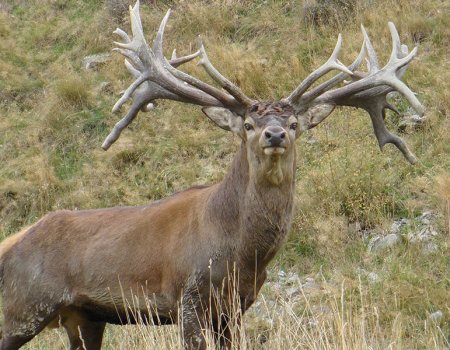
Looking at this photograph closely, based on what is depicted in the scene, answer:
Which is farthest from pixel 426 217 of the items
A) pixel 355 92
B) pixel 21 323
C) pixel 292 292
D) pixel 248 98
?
pixel 21 323

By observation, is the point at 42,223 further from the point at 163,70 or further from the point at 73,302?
the point at 163,70

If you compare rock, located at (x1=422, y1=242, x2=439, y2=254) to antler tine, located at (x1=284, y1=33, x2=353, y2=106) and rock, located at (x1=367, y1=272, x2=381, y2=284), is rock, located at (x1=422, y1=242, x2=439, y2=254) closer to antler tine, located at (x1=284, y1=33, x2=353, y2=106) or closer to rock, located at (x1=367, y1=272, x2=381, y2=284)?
rock, located at (x1=367, y1=272, x2=381, y2=284)

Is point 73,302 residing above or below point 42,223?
below

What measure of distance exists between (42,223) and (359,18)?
20.0ft

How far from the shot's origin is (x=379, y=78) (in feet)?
21.4

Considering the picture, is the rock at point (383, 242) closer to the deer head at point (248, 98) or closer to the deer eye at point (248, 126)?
the deer head at point (248, 98)

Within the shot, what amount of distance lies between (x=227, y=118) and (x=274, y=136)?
734mm

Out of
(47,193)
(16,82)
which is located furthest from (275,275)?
(16,82)

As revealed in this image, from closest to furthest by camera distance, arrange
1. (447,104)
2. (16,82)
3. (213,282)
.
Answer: (213,282)
(447,104)
(16,82)

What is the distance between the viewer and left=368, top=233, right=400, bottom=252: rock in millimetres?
8102

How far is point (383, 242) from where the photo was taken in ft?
26.8

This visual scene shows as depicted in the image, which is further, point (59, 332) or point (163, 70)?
point (59, 332)

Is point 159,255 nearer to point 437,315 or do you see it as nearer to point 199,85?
point 199,85

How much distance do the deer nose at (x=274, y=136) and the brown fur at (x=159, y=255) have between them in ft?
0.34
